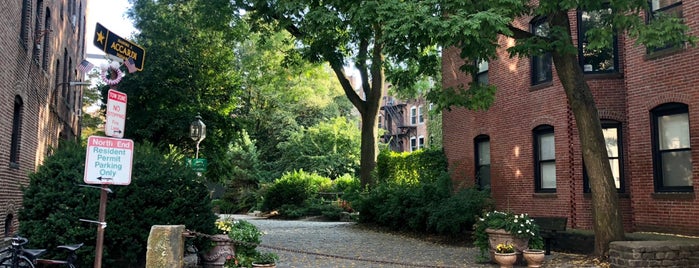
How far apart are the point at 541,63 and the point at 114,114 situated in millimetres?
12507

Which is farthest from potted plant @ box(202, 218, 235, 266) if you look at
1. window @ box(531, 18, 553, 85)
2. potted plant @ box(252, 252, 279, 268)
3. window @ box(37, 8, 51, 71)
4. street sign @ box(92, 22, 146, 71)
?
window @ box(37, 8, 51, 71)

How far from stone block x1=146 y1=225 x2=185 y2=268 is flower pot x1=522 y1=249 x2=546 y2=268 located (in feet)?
21.7

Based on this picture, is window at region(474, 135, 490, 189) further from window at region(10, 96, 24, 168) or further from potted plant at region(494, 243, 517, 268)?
window at region(10, 96, 24, 168)

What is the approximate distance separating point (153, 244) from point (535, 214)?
38.7ft

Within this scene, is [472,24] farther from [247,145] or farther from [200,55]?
[247,145]

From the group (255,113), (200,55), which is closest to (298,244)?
(200,55)

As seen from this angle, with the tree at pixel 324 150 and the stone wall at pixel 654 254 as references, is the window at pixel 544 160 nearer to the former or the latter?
the stone wall at pixel 654 254

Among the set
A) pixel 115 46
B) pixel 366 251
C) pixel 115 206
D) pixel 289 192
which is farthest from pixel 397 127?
pixel 115 46

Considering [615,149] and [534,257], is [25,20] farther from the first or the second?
[615,149]

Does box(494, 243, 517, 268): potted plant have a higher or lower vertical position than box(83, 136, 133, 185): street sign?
lower

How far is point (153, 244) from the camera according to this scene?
269 inches

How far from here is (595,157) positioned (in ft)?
37.2

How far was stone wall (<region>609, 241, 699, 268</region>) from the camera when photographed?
378 inches

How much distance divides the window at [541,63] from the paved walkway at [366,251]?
4942 mm
